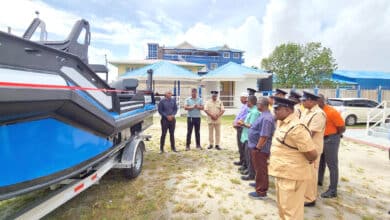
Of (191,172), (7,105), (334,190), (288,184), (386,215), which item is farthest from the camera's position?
(191,172)

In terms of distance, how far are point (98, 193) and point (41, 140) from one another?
205 cm

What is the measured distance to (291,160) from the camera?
99.7 inches

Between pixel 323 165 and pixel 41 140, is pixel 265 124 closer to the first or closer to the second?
pixel 323 165

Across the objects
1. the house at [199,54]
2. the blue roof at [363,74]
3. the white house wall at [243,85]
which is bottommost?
the white house wall at [243,85]

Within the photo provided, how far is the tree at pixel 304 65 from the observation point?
2741 cm

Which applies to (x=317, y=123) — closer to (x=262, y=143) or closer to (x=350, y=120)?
(x=262, y=143)

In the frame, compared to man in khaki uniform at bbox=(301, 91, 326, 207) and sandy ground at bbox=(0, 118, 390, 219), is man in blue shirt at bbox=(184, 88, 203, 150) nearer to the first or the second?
sandy ground at bbox=(0, 118, 390, 219)

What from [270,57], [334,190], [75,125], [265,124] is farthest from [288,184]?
[270,57]

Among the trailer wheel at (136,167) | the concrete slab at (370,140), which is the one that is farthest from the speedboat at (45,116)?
the concrete slab at (370,140)

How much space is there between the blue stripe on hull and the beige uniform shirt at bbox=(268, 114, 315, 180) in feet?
7.01

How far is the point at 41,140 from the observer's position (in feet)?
6.91

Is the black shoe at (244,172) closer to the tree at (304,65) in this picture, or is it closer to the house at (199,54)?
the tree at (304,65)

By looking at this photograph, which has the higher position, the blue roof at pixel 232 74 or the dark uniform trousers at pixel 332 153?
the blue roof at pixel 232 74

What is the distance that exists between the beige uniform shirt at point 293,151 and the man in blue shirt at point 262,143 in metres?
0.81
